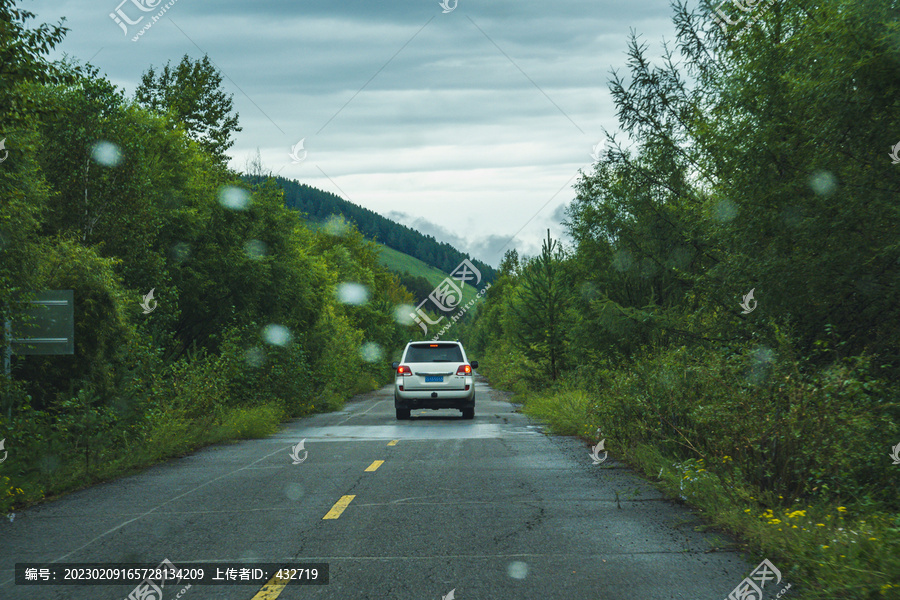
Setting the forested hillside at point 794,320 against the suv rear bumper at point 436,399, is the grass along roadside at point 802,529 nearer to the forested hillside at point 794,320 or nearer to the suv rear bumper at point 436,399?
the forested hillside at point 794,320

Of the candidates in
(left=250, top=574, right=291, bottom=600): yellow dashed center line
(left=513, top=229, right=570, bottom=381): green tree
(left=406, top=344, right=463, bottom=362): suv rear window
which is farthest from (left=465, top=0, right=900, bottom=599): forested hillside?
(left=513, top=229, right=570, bottom=381): green tree

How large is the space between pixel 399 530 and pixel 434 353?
13.7 metres

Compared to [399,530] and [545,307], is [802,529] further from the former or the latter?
[545,307]

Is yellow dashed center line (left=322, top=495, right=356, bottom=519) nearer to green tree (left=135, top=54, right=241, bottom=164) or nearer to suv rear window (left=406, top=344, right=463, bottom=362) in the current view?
suv rear window (left=406, top=344, right=463, bottom=362)

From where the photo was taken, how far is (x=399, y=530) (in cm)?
693

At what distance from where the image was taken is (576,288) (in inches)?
1107

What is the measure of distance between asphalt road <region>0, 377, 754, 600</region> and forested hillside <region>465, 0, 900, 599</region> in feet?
2.03

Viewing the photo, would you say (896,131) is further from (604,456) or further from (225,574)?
(225,574)

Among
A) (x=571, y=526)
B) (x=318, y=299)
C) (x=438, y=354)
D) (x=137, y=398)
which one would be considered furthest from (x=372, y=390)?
(x=571, y=526)

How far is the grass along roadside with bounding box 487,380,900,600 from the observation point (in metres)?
4.70

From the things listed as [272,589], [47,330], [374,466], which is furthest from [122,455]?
[272,589]

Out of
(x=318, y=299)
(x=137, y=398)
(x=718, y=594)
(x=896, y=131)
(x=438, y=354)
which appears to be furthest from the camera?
(x=318, y=299)

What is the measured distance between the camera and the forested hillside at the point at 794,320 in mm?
6668

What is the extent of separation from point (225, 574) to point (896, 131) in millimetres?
7609
